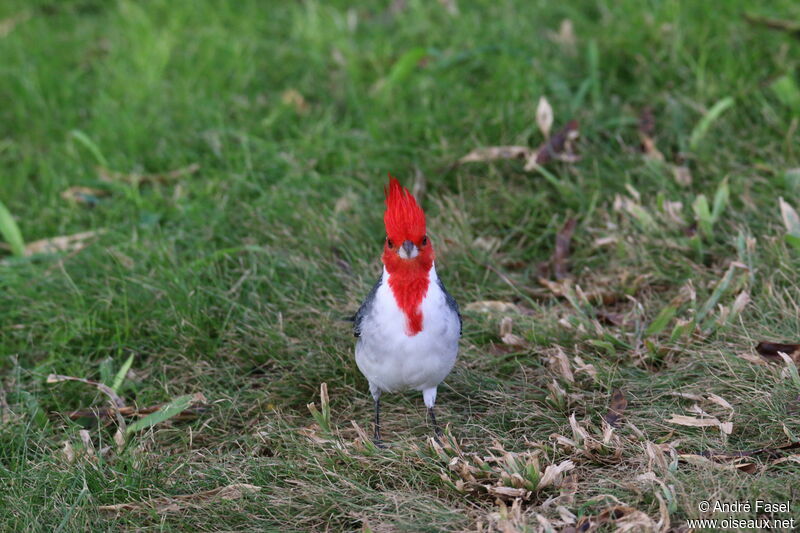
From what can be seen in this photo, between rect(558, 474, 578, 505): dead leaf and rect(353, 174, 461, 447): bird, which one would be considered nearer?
rect(558, 474, 578, 505): dead leaf

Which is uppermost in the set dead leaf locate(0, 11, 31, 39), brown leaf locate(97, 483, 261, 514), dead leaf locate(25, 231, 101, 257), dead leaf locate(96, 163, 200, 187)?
dead leaf locate(0, 11, 31, 39)

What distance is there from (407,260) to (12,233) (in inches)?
89.7

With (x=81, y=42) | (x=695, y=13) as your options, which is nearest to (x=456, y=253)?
(x=695, y=13)

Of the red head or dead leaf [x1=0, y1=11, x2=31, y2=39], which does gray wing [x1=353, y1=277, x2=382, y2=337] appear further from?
dead leaf [x1=0, y1=11, x2=31, y2=39]

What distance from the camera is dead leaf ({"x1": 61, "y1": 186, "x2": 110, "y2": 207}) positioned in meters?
4.62

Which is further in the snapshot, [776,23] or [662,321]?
[776,23]

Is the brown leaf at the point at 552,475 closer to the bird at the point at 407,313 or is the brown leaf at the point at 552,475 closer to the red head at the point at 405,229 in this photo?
the bird at the point at 407,313

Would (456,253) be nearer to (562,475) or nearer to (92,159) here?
(562,475)

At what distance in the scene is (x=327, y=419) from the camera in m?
3.05

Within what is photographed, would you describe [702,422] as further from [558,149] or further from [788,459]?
[558,149]

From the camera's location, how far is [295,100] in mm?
5141

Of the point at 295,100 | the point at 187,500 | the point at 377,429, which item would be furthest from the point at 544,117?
the point at 187,500

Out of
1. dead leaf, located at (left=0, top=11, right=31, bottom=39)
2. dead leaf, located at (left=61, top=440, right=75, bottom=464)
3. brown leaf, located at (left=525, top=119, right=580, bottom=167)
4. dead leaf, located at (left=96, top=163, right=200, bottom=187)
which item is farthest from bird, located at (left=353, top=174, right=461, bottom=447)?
dead leaf, located at (left=0, top=11, right=31, bottom=39)

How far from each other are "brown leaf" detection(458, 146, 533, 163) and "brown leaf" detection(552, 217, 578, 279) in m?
0.46
